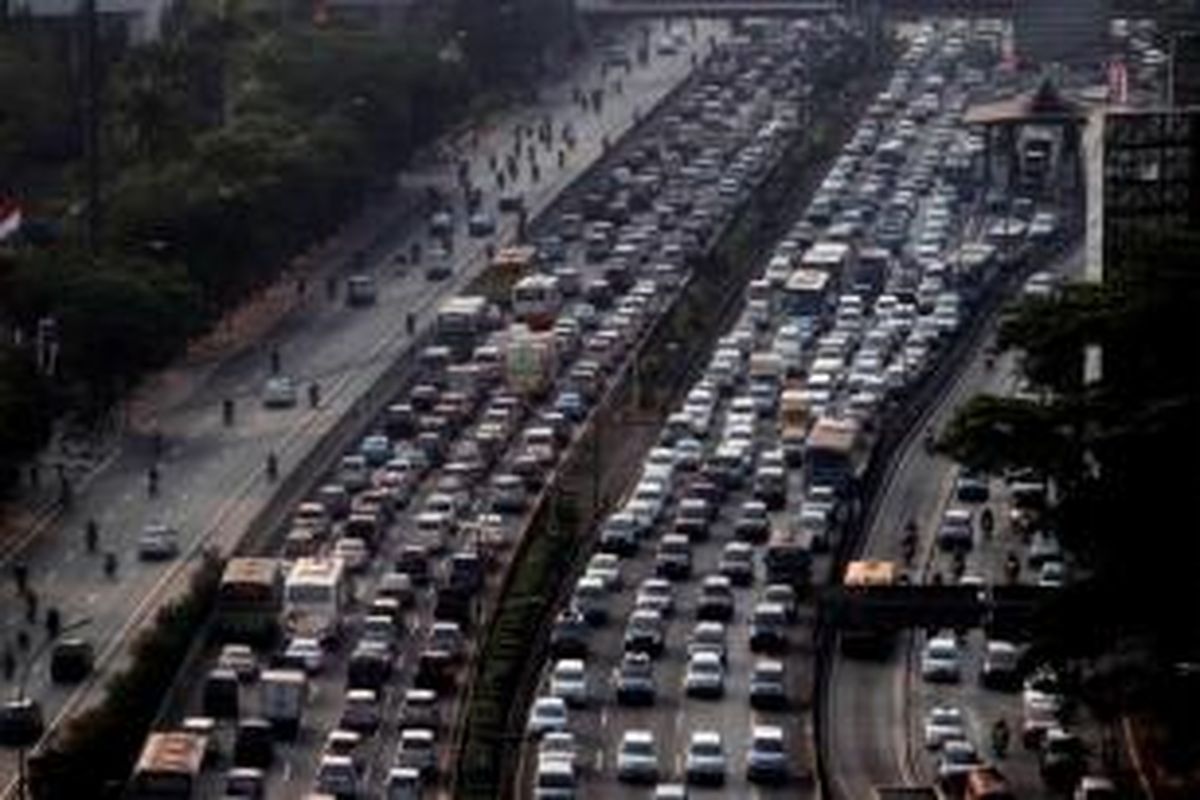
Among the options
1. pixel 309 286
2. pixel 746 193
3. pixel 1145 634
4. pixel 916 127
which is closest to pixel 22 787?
pixel 1145 634

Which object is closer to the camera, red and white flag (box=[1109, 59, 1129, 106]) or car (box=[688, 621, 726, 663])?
car (box=[688, 621, 726, 663])

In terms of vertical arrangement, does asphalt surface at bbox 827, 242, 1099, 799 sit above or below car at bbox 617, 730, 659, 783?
below

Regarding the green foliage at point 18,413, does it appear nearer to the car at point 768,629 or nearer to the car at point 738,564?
the car at point 738,564

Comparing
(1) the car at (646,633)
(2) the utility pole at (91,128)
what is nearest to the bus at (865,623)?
(1) the car at (646,633)

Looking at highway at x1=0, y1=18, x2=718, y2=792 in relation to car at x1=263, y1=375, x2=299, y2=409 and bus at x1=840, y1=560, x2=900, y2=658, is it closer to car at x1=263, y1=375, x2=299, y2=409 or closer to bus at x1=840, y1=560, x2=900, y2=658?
car at x1=263, y1=375, x2=299, y2=409

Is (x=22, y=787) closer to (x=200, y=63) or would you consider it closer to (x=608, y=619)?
(x=608, y=619)

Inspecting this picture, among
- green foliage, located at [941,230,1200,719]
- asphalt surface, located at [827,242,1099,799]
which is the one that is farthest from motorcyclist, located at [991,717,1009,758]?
green foliage, located at [941,230,1200,719]

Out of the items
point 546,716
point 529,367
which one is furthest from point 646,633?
point 529,367
